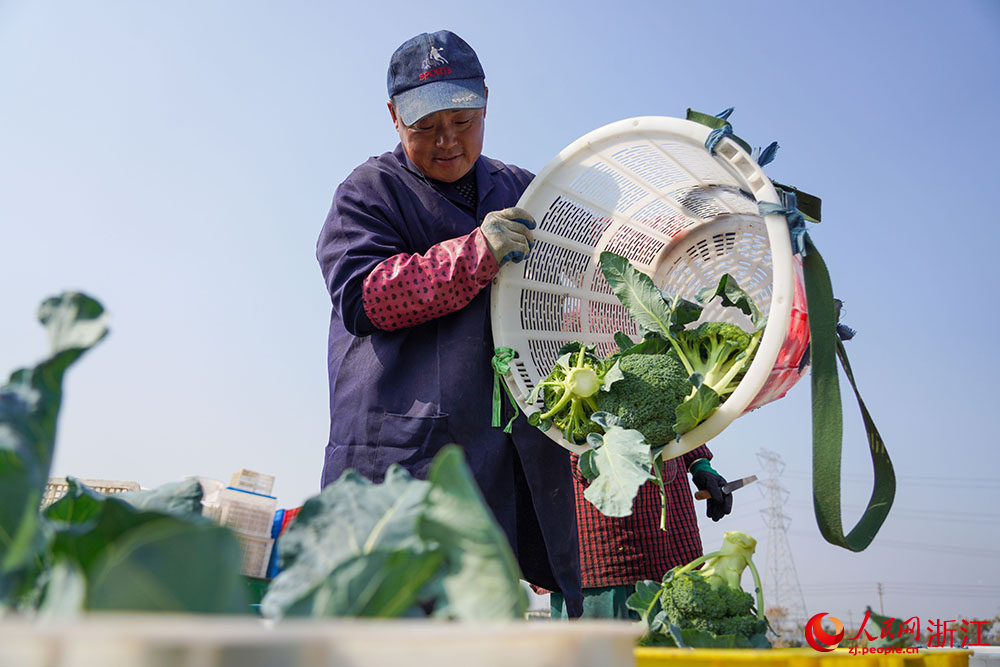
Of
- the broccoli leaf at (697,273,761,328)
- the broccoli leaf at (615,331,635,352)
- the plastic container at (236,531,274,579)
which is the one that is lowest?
the plastic container at (236,531,274,579)

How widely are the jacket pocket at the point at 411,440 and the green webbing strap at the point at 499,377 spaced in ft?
0.40

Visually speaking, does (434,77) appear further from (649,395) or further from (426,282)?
(649,395)

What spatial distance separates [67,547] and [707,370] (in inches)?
54.0

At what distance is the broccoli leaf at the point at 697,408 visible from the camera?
137 cm

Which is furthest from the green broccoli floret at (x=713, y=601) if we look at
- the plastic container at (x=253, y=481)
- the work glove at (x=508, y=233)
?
the plastic container at (x=253, y=481)

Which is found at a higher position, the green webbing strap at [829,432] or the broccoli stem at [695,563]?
the green webbing strap at [829,432]

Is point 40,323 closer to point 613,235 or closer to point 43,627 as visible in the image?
point 43,627

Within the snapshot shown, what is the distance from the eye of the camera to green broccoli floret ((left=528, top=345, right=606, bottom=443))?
1.53 m

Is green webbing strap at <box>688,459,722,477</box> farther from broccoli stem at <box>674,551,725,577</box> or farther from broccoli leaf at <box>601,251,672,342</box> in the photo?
broccoli stem at <box>674,551,725,577</box>

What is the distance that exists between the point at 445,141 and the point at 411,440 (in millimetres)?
741

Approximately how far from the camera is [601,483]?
1.30 meters

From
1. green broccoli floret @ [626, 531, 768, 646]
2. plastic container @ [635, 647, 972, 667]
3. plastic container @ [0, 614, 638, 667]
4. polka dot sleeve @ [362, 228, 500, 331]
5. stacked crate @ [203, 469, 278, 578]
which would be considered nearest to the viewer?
plastic container @ [0, 614, 638, 667]

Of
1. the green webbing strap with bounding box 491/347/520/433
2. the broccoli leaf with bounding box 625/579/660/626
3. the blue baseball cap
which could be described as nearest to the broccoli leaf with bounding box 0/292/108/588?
the broccoli leaf with bounding box 625/579/660/626

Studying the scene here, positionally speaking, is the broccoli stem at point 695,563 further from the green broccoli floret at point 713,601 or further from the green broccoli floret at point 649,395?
the green broccoli floret at point 649,395
